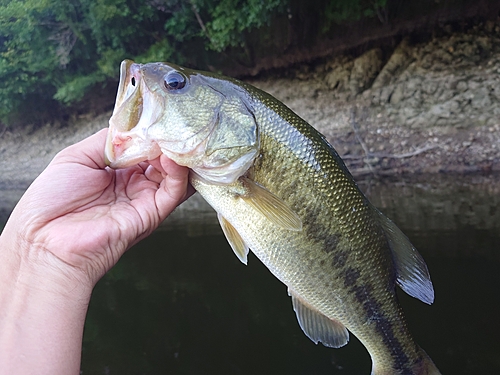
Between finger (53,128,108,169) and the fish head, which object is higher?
the fish head

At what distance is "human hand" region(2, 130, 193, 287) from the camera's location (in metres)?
1.75

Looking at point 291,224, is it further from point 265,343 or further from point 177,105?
point 265,343

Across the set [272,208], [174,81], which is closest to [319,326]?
[272,208]

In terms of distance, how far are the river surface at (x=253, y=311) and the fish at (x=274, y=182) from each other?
174 centimetres

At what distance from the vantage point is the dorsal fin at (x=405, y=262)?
201 centimetres

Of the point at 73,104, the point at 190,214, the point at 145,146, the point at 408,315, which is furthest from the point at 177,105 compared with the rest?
the point at 73,104

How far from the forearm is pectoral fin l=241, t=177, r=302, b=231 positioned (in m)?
0.90

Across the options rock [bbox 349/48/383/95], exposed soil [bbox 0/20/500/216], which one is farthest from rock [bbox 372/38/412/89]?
rock [bbox 349/48/383/95]

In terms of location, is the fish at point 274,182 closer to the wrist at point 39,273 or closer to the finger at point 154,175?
the finger at point 154,175

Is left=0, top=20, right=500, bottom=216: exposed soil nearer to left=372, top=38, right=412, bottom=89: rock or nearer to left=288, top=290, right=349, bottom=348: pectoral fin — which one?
left=372, top=38, right=412, bottom=89: rock

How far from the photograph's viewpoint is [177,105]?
1.84 meters

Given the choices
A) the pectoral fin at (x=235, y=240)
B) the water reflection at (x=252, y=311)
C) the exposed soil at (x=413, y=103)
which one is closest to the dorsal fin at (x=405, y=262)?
the pectoral fin at (x=235, y=240)

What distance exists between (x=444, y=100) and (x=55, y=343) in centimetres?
1040

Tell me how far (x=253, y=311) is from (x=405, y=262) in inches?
101
